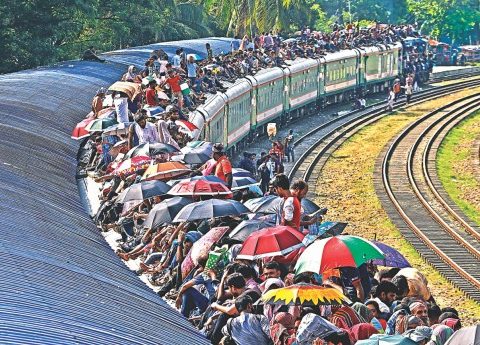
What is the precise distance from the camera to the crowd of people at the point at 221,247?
879cm

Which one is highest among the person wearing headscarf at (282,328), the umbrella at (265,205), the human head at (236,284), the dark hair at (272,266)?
the human head at (236,284)

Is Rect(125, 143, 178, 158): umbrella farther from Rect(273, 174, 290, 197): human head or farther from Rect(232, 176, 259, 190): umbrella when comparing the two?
Rect(273, 174, 290, 197): human head

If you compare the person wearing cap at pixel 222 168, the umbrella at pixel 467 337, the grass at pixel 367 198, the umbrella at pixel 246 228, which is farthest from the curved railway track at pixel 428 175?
the umbrella at pixel 467 337

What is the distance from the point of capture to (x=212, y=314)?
9.43 m

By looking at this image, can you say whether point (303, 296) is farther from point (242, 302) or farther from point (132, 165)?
point (132, 165)

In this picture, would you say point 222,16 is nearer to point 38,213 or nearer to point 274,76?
point 274,76

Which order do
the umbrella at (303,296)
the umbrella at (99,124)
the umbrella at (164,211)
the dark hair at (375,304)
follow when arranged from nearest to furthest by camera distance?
1. the umbrella at (303,296)
2. the dark hair at (375,304)
3. the umbrella at (164,211)
4. the umbrella at (99,124)

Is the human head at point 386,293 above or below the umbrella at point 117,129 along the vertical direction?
below

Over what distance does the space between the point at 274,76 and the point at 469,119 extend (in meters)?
9.87

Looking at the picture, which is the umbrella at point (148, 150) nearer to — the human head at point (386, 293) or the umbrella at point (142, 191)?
the umbrella at point (142, 191)

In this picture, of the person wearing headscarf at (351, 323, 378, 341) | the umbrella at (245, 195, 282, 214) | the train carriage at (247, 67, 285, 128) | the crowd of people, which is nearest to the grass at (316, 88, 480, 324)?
the train carriage at (247, 67, 285, 128)

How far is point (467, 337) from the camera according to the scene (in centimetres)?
747

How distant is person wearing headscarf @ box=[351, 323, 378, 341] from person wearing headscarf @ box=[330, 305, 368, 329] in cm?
29

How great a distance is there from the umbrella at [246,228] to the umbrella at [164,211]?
952 mm
